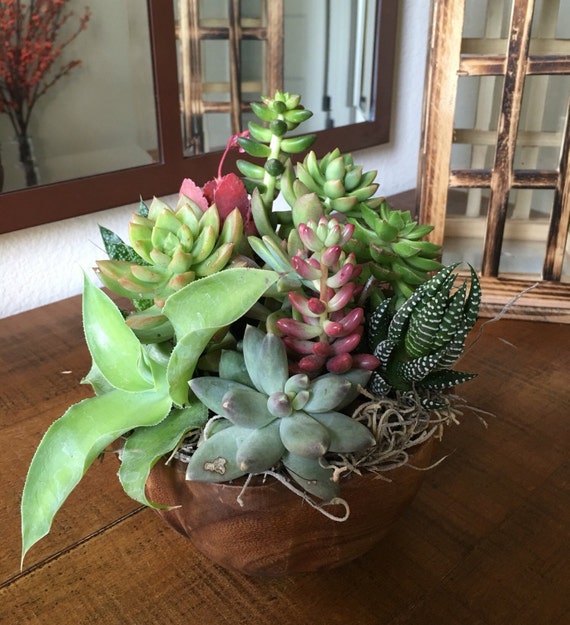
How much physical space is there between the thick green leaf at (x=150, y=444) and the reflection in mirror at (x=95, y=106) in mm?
531

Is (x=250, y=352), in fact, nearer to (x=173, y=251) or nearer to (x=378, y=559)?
(x=173, y=251)

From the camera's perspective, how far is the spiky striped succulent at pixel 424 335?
12.4 inches

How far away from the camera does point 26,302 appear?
→ 83cm

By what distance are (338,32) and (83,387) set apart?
2.41ft

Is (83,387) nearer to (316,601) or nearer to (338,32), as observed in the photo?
(316,601)

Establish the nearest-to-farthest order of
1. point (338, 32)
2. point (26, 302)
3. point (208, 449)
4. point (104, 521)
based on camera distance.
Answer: point (208, 449) → point (104, 521) → point (26, 302) → point (338, 32)

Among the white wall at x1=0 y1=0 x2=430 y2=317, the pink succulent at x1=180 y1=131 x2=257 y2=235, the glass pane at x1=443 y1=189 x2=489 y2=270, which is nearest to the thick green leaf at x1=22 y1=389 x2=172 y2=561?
the pink succulent at x1=180 y1=131 x2=257 y2=235

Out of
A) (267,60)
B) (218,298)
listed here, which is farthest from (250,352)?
(267,60)

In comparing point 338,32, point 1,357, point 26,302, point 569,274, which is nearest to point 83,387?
point 1,357

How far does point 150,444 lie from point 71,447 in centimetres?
4

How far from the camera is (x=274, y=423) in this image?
1.00 feet

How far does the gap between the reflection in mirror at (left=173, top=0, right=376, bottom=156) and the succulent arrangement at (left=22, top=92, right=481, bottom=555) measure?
0.56 metres

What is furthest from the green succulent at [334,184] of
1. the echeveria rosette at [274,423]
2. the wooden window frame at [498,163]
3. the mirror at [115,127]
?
the mirror at [115,127]

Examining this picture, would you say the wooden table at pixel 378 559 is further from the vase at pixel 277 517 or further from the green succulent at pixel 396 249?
the green succulent at pixel 396 249
